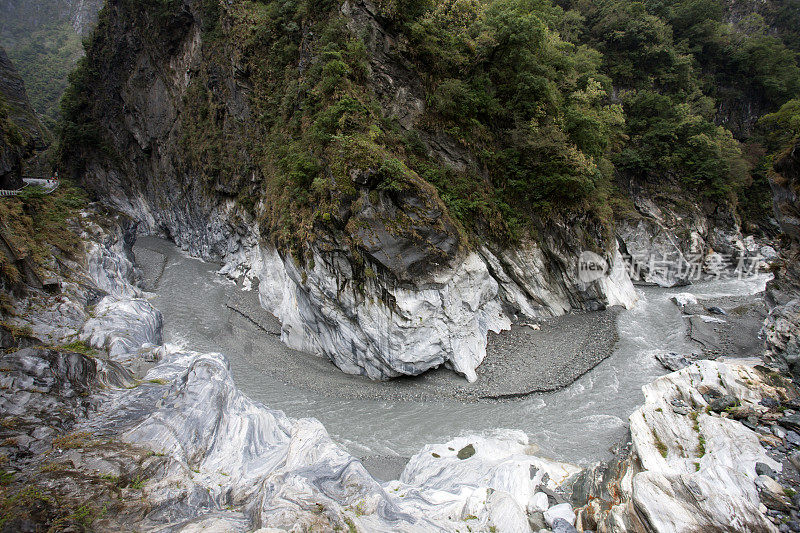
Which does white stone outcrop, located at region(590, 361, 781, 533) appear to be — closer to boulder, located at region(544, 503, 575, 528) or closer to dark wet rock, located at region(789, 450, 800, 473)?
dark wet rock, located at region(789, 450, 800, 473)

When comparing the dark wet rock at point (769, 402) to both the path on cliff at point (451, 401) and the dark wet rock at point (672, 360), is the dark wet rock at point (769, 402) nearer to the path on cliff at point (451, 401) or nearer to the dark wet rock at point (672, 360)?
the path on cliff at point (451, 401)

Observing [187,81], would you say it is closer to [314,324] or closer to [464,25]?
[464,25]

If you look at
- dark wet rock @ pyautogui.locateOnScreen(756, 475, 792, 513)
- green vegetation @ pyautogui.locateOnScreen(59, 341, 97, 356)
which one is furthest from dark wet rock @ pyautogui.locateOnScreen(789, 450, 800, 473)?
green vegetation @ pyautogui.locateOnScreen(59, 341, 97, 356)

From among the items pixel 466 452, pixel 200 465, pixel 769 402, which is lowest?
pixel 466 452

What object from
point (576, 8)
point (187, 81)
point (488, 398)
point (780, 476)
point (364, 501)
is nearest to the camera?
point (780, 476)

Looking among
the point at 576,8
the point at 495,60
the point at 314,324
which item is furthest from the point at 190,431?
the point at 576,8

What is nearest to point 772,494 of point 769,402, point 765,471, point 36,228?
point 765,471

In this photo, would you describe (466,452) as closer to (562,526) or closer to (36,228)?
(562,526)

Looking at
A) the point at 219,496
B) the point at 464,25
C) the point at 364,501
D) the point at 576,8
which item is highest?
the point at 576,8
